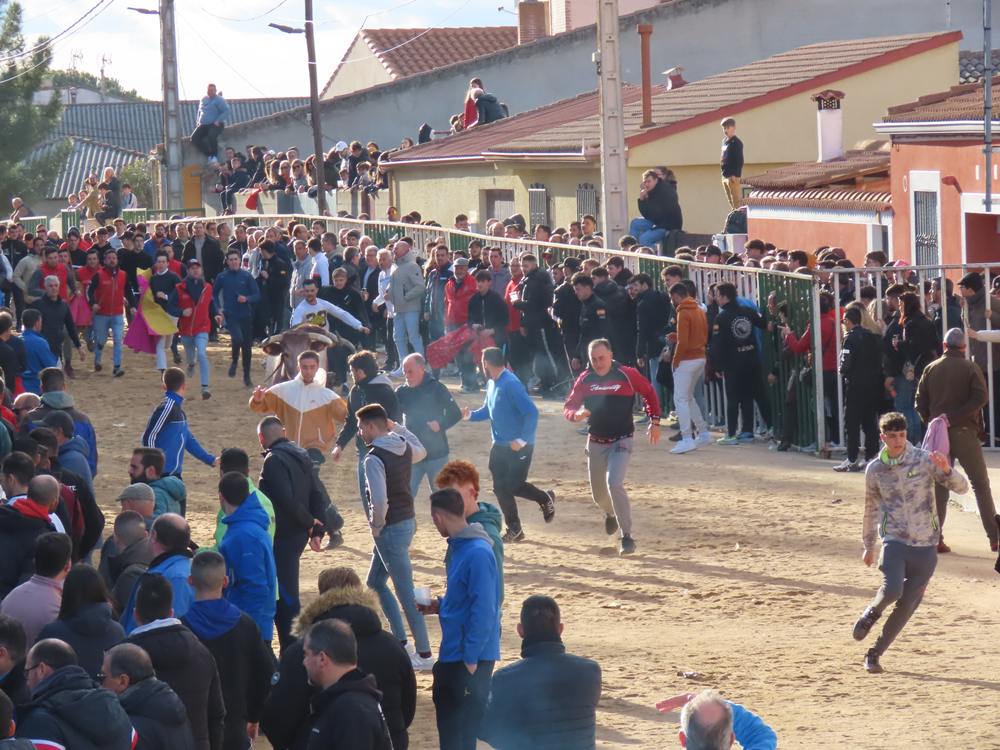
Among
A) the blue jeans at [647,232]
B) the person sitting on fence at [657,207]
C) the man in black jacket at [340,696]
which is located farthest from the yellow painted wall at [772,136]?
the man in black jacket at [340,696]

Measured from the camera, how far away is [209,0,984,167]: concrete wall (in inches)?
1422

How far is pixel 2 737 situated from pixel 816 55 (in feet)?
92.1

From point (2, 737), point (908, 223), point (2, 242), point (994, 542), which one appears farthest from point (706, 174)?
point (2, 737)

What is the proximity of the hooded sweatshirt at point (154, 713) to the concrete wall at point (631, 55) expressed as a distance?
25707 mm

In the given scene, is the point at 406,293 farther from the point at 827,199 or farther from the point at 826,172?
the point at 826,172

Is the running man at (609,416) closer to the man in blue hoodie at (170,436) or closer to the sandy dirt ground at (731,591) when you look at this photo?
the sandy dirt ground at (731,591)

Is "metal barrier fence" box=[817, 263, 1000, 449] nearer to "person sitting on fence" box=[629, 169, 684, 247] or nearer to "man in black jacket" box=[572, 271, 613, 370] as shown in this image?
"man in black jacket" box=[572, 271, 613, 370]

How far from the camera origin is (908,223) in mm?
22422

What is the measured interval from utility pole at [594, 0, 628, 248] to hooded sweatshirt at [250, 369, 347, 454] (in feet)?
27.7

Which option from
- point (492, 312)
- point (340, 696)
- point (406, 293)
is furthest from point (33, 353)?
point (340, 696)

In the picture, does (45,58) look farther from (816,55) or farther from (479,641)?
(479,641)

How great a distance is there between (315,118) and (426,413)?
2412 cm

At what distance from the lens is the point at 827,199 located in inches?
951

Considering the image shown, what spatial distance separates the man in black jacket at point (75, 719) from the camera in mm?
6168
